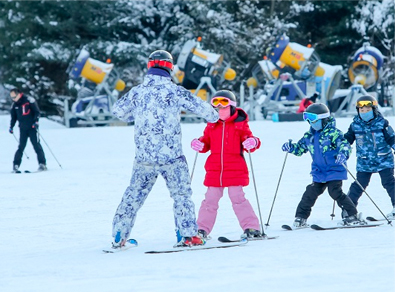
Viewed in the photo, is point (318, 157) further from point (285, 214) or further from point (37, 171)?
point (37, 171)

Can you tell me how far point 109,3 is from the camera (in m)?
33.5

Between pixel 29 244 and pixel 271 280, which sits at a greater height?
pixel 271 280

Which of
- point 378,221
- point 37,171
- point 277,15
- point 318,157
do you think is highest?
point 277,15

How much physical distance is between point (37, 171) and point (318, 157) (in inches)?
321

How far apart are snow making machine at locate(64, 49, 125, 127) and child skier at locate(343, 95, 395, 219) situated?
16.7m

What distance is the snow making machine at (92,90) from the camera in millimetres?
24312

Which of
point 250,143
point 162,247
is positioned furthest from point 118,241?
point 250,143

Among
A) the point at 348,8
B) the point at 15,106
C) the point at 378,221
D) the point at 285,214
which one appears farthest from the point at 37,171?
the point at 348,8

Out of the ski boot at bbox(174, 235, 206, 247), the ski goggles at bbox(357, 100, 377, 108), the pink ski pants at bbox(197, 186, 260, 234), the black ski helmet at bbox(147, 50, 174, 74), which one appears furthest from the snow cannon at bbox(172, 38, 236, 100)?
the ski boot at bbox(174, 235, 206, 247)

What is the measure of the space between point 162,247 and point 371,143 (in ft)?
8.10

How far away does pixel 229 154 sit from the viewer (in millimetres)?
6621

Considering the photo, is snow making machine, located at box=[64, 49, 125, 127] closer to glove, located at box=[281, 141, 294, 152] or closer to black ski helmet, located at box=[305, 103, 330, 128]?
glove, located at box=[281, 141, 294, 152]

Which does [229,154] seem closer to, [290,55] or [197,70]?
[290,55]

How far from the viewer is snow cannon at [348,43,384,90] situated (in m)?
24.5
